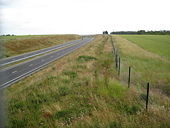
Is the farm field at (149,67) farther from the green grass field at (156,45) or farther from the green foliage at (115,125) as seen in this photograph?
the green foliage at (115,125)

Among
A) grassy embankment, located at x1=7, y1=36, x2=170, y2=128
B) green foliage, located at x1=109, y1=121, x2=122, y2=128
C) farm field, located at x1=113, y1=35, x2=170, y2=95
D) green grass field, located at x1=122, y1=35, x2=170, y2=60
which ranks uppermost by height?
green foliage, located at x1=109, y1=121, x2=122, y2=128

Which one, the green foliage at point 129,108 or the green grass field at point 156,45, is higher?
the green foliage at point 129,108

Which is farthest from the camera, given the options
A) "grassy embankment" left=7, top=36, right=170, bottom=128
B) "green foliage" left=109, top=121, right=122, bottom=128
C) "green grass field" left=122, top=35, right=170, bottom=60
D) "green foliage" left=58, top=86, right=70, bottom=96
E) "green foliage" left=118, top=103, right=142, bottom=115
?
"green grass field" left=122, top=35, right=170, bottom=60

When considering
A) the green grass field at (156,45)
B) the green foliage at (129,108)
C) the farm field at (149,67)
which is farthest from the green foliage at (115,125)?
the green grass field at (156,45)

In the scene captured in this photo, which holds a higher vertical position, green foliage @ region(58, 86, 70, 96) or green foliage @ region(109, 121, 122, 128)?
green foliage @ region(109, 121, 122, 128)

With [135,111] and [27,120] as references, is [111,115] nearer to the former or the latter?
[135,111]

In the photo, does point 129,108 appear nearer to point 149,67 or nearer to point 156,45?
point 149,67

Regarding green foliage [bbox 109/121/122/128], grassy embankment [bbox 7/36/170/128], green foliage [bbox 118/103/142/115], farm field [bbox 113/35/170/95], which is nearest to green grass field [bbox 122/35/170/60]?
farm field [bbox 113/35/170/95]

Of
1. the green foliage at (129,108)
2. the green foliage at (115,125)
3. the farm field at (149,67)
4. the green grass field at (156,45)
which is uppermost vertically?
the green foliage at (115,125)

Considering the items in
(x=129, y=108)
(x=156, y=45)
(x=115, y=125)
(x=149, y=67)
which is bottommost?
(x=156, y=45)

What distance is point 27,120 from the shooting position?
4.89 meters

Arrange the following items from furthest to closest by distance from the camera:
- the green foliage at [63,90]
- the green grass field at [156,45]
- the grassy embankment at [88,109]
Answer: the green grass field at [156,45], the green foliage at [63,90], the grassy embankment at [88,109]

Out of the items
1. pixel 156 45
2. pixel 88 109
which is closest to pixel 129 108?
pixel 88 109

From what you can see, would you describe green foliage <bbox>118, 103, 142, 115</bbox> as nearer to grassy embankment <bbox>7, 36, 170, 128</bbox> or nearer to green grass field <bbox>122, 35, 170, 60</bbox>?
grassy embankment <bbox>7, 36, 170, 128</bbox>
